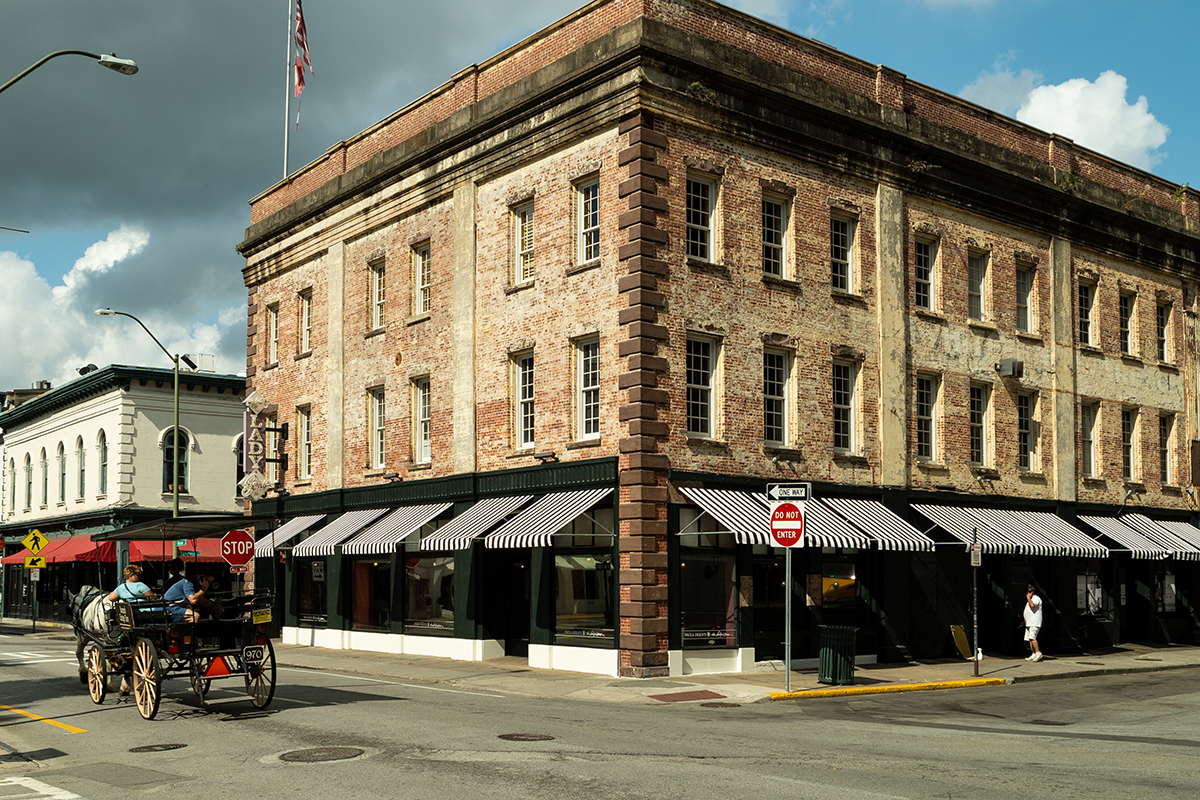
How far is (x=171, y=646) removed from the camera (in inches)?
601

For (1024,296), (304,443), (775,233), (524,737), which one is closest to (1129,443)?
(1024,296)

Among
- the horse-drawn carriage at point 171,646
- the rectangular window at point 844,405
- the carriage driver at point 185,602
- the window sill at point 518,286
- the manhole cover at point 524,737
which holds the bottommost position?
the manhole cover at point 524,737

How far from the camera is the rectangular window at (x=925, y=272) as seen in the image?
Result: 28788mm

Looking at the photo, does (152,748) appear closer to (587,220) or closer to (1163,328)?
(587,220)

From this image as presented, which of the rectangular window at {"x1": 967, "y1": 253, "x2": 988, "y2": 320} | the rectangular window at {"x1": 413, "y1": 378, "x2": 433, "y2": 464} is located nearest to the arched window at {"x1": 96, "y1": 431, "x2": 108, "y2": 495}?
the rectangular window at {"x1": 413, "y1": 378, "x2": 433, "y2": 464}

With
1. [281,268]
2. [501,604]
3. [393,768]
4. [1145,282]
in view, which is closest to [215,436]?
[281,268]

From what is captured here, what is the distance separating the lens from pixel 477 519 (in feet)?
83.4

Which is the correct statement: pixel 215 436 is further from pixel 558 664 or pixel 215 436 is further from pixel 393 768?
pixel 393 768

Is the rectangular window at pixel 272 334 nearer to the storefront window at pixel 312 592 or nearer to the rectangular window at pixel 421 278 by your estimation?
the storefront window at pixel 312 592

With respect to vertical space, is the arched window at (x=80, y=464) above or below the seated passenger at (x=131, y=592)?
above

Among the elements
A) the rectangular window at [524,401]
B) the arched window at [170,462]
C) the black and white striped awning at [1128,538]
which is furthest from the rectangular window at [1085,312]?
the arched window at [170,462]

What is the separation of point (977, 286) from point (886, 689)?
42.1 feet

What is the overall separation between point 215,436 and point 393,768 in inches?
1694

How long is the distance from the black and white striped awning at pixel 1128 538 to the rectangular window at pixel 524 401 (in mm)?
15262
